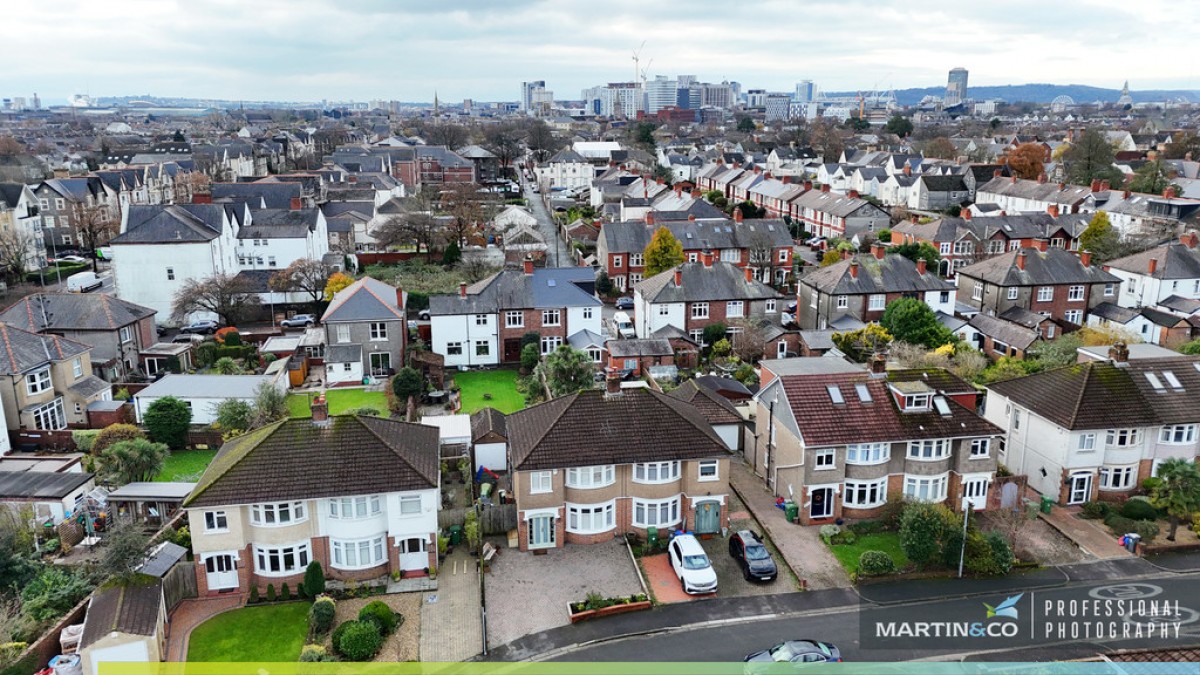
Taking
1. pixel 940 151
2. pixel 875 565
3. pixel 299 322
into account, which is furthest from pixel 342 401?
pixel 940 151

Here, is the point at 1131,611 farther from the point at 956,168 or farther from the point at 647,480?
the point at 956,168

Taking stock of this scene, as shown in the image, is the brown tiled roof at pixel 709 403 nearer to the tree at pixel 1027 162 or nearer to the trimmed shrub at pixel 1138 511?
the trimmed shrub at pixel 1138 511

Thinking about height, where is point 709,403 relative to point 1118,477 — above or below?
A: above

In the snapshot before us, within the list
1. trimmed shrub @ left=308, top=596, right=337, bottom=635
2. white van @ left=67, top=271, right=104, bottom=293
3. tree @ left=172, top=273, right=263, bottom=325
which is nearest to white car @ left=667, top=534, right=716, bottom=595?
trimmed shrub @ left=308, top=596, right=337, bottom=635

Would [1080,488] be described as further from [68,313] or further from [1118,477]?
[68,313]

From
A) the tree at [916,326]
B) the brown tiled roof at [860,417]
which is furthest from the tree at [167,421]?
the tree at [916,326]

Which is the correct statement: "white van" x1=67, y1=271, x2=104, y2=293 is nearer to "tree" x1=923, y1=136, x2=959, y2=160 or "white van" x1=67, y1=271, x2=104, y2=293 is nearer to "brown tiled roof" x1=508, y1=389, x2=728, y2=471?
"brown tiled roof" x1=508, y1=389, x2=728, y2=471

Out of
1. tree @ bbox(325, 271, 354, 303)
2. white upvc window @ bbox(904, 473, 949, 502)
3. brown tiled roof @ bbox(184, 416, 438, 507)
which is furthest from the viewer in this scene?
tree @ bbox(325, 271, 354, 303)
